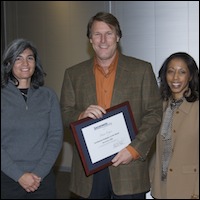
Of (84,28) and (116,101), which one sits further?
(84,28)

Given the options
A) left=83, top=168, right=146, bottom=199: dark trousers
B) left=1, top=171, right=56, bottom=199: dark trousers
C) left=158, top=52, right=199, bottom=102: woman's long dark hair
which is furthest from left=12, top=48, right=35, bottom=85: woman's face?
left=158, top=52, right=199, bottom=102: woman's long dark hair

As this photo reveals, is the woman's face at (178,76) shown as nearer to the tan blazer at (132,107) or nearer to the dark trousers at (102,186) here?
the tan blazer at (132,107)

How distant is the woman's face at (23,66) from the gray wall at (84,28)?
2.25 meters

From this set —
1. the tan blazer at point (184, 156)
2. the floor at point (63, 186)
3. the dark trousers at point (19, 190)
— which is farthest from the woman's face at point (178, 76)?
the floor at point (63, 186)

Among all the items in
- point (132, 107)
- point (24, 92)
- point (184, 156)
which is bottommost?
point (184, 156)

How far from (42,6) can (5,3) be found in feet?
1.80

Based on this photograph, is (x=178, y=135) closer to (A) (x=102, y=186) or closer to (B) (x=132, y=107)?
(B) (x=132, y=107)

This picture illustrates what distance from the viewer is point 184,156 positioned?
7.61 ft

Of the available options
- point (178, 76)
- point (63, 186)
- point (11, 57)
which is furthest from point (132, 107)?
point (63, 186)

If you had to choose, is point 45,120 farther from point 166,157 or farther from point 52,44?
point 52,44

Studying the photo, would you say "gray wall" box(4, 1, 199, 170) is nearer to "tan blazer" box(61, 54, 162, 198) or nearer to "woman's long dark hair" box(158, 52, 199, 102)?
"woman's long dark hair" box(158, 52, 199, 102)

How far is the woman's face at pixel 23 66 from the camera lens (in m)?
2.24

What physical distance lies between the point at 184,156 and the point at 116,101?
532 millimetres

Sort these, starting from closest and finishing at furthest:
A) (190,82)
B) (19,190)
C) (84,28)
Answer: (19,190), (190,82), (84,28)
